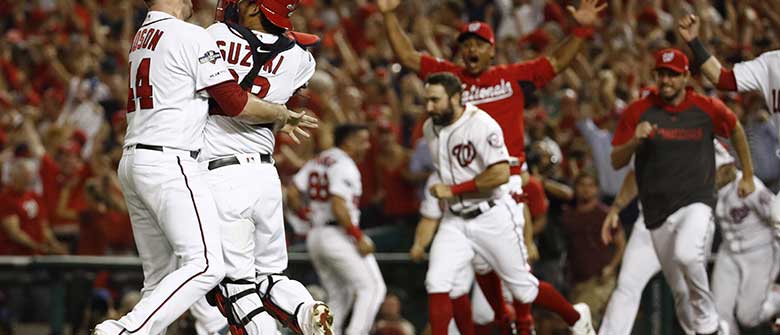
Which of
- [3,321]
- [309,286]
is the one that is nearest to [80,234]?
[3,321]

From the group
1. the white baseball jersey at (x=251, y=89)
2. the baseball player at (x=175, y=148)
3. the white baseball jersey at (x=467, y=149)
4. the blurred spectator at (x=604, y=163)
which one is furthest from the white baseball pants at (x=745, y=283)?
the baseball player at (x=175, y=148)

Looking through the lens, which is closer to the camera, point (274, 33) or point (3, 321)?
point (274, 33)

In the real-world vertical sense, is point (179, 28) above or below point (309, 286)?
above

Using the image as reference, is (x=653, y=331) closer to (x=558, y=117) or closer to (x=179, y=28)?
(x=558, y=117)

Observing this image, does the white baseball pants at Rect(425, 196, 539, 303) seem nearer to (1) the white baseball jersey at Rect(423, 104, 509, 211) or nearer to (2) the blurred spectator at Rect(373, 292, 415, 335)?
(1) the white baseball jersey at Rect(423, 104, 509, 211)

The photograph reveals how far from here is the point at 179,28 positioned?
20.9 feet

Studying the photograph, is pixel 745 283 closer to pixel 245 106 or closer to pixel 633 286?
pixel 633 286

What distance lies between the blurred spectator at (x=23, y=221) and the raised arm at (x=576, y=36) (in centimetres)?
591

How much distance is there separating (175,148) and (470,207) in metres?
2.56

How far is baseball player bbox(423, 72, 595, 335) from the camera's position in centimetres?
813

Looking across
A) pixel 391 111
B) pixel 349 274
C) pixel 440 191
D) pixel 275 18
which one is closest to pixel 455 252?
pixel 440 191

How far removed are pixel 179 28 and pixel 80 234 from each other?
6.74 meters

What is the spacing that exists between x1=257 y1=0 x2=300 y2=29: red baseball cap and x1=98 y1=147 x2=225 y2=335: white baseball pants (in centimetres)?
89

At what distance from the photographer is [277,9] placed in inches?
265
